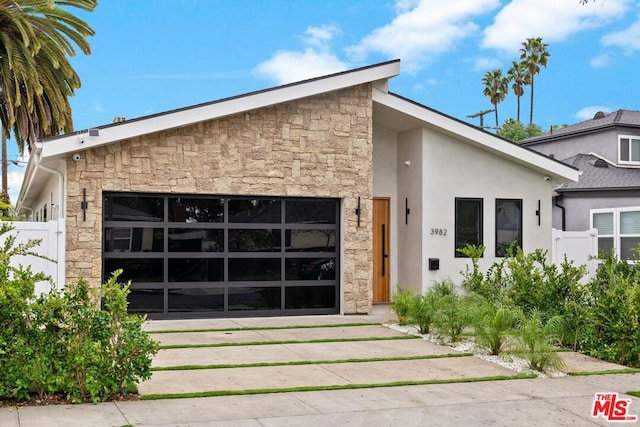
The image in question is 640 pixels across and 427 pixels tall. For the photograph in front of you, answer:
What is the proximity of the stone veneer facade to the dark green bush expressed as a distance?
5.56 m

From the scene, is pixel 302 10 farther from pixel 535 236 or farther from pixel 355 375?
pixel 355 375

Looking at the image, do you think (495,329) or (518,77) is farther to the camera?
(518,77)

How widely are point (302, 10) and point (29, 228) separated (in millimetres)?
19470

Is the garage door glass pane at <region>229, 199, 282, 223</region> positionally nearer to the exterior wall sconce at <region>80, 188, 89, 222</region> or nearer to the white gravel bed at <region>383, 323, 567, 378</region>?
the exterior wall sconce at <region>80, 188, 89, 222</region>

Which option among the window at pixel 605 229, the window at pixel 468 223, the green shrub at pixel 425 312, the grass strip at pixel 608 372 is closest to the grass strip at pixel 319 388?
the grass strip at pixel 608 372

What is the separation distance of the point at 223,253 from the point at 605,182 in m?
13.9

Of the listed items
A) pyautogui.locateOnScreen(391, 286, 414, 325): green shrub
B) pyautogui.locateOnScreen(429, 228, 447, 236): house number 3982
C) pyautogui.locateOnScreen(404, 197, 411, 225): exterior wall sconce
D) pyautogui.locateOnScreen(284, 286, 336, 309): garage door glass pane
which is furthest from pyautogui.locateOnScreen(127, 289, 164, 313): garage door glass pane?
pyautogui.locateOnScreen(429, 228, 447, 236): house number 3982

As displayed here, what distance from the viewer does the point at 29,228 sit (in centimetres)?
1260

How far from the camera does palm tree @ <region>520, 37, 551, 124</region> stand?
5534cm

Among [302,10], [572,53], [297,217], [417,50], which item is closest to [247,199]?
[297,217]

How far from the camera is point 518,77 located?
56.7 meters

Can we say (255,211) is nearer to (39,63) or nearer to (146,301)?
(146,301)

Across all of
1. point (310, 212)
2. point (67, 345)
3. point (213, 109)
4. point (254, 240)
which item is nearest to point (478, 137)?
point (310, 212)

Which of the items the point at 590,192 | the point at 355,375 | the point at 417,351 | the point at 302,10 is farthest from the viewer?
the point at 302,10
